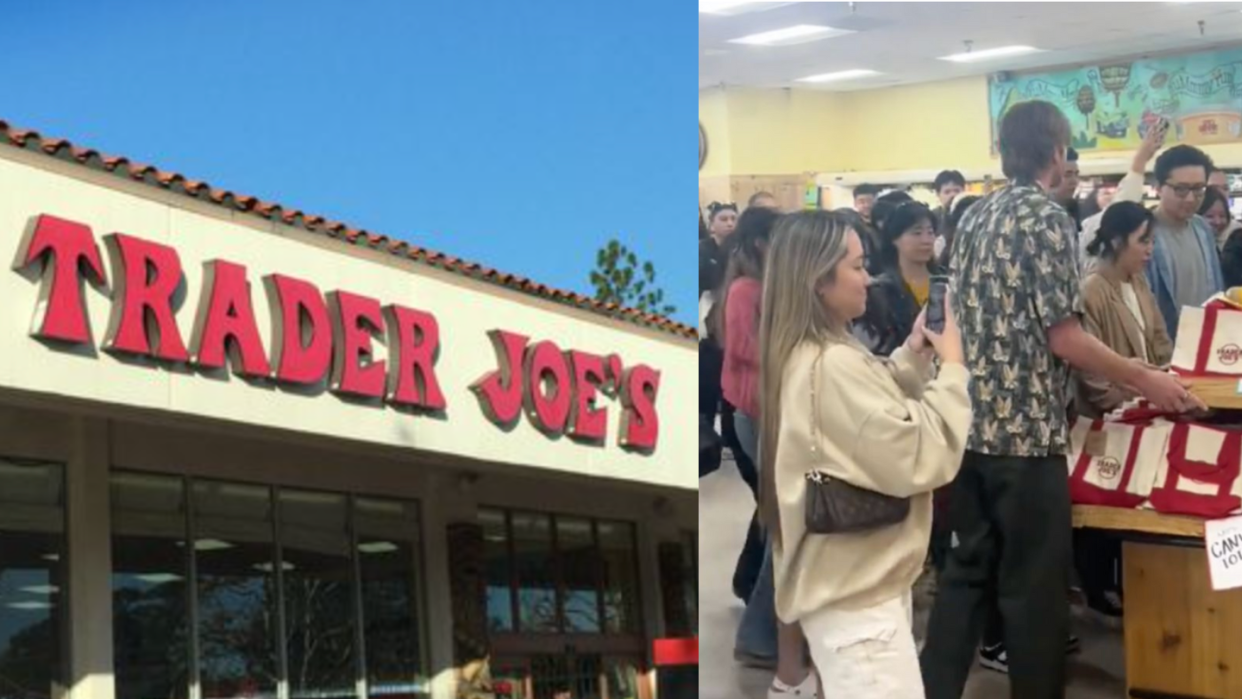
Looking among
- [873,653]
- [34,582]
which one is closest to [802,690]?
[873,653]

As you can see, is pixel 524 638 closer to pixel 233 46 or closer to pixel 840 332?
pixel 233 46

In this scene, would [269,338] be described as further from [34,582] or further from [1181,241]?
[1181,241]

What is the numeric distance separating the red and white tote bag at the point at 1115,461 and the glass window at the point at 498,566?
2.05 m

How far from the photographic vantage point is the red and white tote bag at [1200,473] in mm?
2184

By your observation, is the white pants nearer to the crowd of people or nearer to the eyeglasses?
the crowd of people

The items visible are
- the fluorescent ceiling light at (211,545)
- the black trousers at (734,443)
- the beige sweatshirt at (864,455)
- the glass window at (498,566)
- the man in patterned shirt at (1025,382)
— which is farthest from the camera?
the fluorescent ceiling light at (211,545)

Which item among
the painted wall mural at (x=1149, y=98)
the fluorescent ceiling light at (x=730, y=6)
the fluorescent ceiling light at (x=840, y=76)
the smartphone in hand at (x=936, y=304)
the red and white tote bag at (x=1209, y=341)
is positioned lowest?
the red and white tote bag at (x=1209, y=341)

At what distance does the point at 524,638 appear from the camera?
4.13 metres

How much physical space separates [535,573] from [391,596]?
0.57m

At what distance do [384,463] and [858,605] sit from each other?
2.32 meters

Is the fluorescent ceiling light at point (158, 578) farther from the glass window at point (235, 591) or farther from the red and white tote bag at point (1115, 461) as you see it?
the red and white tote bag at point (1115, 461)

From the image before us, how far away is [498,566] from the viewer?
4172 mm

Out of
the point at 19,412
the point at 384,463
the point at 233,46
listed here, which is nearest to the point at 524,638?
the point at 384,463

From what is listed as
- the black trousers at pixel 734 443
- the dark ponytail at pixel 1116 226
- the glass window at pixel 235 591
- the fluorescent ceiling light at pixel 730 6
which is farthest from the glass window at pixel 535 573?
the dark ponytail at pixel 1116 226
